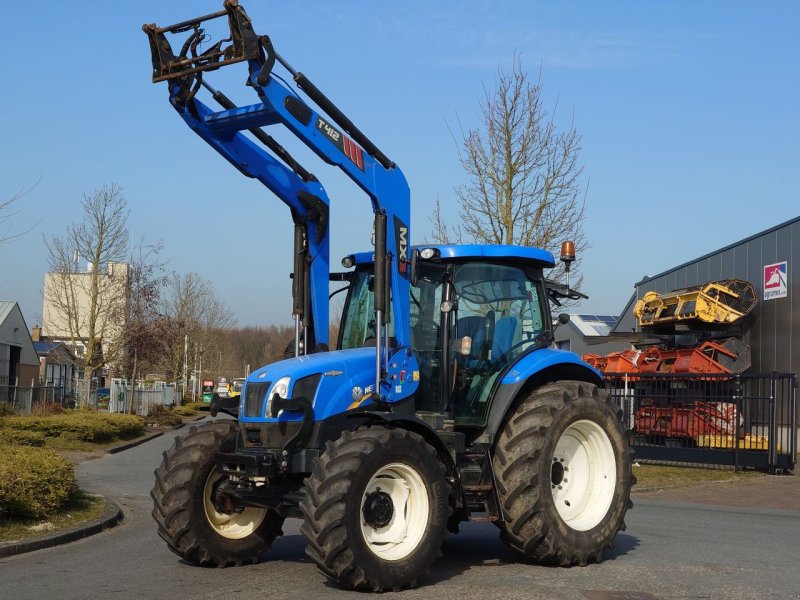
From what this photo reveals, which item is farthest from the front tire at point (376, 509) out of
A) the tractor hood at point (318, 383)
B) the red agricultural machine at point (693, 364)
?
the red agricultural machine at point (693, 364)

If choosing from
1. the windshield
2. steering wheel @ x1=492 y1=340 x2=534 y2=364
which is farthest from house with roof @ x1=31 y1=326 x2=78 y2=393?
steering wheel @ x1=492 y1=340 x2=534 y2=364

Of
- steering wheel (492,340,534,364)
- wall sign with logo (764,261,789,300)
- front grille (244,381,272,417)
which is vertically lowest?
front grille (244,381,272,417)

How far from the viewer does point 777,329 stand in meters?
22.6

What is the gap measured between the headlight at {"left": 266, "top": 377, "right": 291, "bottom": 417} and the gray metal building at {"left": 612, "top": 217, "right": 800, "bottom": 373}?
57.0 feet

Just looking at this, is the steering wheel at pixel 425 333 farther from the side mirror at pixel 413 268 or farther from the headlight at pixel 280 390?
the headlight at pixel 280 390

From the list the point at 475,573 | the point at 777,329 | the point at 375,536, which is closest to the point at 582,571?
the point at 475,573

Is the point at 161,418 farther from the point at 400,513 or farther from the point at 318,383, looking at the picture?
the point at 400,513

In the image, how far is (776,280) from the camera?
2262 cm

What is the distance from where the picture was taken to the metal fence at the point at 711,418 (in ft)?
61.2

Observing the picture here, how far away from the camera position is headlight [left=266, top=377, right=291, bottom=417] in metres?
7.42

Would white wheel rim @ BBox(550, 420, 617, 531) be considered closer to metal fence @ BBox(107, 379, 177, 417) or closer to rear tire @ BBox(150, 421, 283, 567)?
rear tire @ BBox(150, 421, 283, 567)

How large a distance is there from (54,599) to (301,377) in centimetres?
240

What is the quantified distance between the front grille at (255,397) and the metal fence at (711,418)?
1306 centimetres

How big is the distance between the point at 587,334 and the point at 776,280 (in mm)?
16438
